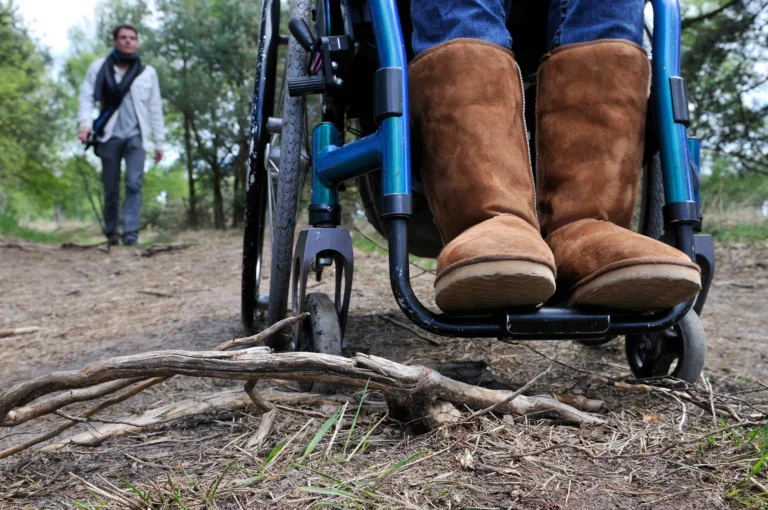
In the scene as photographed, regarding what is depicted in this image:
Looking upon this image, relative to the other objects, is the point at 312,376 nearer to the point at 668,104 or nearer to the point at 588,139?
the point at 588,139

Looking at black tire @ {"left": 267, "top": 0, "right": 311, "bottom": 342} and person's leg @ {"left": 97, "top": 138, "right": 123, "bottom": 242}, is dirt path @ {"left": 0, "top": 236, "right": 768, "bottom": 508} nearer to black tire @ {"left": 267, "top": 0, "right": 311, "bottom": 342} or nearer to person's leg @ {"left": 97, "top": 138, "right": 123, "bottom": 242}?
black tire @ {"left": 267, "top": 0, "right": 311, "bottom": 342}

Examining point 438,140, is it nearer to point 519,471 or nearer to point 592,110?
point 592,110

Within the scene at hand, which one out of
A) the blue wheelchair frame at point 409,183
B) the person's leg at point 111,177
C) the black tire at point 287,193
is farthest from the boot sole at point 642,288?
the person's leg at point 111,177

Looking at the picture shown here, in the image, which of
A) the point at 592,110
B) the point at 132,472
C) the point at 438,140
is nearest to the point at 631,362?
the point at 592,110

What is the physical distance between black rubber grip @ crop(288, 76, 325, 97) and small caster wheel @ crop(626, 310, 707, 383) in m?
0.90

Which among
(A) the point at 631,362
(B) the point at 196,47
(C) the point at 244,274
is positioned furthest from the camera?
(B) the point at 196,47

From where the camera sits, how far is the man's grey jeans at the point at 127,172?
5.20 m

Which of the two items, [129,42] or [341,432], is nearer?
[341,432]

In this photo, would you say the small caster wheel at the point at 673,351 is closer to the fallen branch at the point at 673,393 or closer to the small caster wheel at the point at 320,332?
the fallen branch at the point at 673,393

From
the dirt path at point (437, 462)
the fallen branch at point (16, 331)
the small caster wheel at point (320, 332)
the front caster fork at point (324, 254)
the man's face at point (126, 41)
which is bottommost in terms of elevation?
the fallen branch at point (16, 331)

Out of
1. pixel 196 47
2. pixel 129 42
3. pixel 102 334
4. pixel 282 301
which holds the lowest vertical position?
pixel 102 334

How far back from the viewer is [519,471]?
83 cm

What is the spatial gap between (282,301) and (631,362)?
33.5 inches

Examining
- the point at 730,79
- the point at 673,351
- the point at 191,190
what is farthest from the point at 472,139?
the point at 191,190
